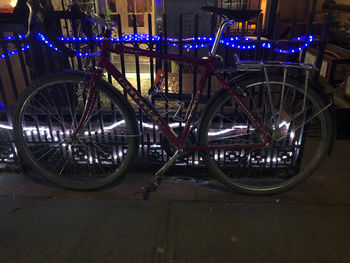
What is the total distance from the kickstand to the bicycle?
1cm

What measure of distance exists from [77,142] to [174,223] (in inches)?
48.5

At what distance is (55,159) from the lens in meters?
3.13

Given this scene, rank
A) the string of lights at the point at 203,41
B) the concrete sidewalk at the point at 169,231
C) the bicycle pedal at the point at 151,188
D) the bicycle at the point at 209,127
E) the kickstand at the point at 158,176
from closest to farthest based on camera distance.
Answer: the concrete sidewalk at the point at 169,231 → the bicycle at the point at 209,127 → the string of lights at the point at 203,41 → the kickstand at the point at 158,176 → the bicycle pedal at the point at 151,188

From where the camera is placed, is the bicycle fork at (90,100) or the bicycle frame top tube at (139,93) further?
the bicycle fork at (90,100)

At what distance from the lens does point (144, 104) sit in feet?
8.42

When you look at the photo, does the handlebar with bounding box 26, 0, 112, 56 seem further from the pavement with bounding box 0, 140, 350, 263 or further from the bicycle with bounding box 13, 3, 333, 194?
the pavement with bounding box 0, 140, 350, 263

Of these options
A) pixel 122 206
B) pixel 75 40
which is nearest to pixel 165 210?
pixel 122 206

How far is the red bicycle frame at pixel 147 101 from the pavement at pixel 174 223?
0.59 m

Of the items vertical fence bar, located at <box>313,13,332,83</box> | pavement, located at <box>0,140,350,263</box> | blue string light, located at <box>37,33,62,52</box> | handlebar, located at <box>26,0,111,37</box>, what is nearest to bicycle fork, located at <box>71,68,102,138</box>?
handlebar, located at <box>26,0,111,37</box>

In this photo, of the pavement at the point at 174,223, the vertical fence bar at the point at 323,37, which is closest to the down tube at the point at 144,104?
the pavement at the point at 174,223

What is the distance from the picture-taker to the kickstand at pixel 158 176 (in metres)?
2.67

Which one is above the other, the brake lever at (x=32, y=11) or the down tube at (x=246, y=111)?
the brake lever at (x=32, y=11)

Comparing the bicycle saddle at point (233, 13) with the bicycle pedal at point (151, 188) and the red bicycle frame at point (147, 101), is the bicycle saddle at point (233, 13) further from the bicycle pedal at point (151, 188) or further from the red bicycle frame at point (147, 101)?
the bicycle pedal at point (151, 188)

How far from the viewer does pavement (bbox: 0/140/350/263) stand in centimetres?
215
